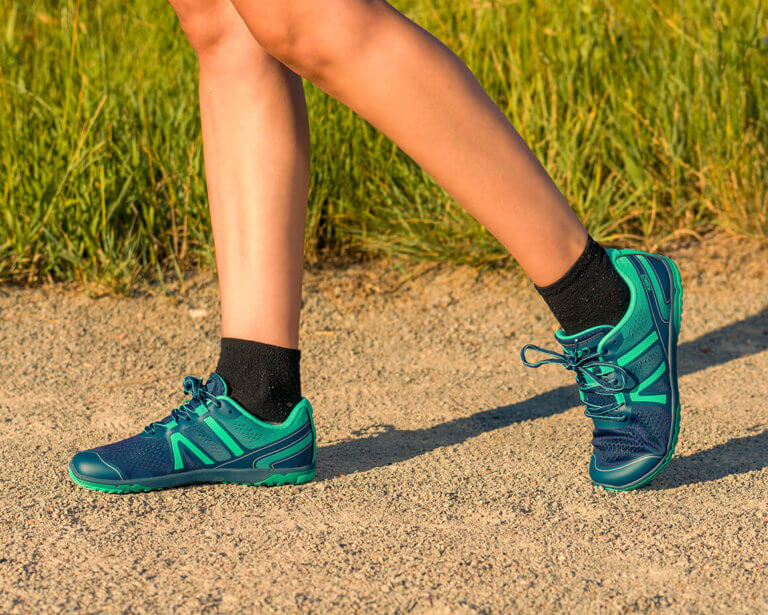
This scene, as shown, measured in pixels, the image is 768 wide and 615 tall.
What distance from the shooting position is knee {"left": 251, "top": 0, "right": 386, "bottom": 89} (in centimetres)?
141

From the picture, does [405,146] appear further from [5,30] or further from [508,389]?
[5,30]

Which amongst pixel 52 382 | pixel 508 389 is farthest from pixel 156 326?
pixel 508 389

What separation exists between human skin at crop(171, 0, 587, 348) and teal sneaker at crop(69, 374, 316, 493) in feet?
0.52

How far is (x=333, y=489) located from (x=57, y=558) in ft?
1.68

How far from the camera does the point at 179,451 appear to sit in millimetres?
1737

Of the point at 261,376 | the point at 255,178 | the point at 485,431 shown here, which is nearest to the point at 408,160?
the point at 485,431

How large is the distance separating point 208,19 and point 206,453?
814 mm

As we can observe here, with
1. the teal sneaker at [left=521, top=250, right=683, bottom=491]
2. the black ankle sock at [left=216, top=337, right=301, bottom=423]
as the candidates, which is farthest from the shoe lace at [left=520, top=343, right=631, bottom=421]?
the black ankle sock at [left=216, top=337, right=301, bottom=423]

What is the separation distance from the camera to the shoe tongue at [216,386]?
176 centimetres

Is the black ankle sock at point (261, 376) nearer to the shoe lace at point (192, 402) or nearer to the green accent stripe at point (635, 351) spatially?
the shoe lace at point (192, 402)

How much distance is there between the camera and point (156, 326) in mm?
2664

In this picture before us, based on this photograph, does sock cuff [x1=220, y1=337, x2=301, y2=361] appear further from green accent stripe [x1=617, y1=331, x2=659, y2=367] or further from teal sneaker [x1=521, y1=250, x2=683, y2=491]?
green accent stripe [x1=617, y1=331, x2=659, y2=367]

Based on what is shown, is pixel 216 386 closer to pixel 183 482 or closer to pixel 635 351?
pixel 183 482

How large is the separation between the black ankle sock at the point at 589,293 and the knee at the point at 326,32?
528 mm
